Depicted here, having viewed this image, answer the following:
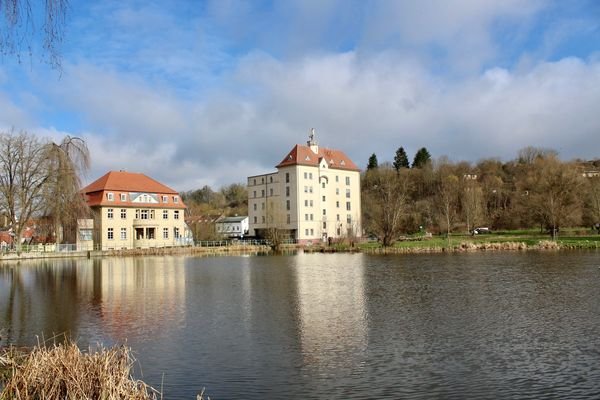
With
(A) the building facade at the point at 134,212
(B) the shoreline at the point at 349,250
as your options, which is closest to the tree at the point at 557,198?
(B) the shoreline at the point at 349,250

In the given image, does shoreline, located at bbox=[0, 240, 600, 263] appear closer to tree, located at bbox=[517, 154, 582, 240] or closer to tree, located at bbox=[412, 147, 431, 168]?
tree, located at bbox=[517, 154, 582, 240]

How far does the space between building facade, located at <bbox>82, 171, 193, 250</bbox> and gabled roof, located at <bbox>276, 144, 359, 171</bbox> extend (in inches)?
685

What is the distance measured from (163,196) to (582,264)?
5238 cm

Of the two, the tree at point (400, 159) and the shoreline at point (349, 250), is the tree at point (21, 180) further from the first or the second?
the tree at point (400, 159)

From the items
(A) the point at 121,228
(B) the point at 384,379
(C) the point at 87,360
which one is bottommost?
(B) the point at 384,379

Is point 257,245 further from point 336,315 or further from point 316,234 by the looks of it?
point 336,315

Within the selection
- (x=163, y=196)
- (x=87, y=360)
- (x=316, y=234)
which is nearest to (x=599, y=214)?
(x=316, y=234)

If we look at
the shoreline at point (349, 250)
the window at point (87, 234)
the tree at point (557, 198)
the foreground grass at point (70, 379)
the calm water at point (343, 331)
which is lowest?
the calm water at point (343, 331)

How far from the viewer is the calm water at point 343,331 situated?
401 inches

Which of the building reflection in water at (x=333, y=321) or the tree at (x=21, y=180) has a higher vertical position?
the tree at (x=21, y=180)

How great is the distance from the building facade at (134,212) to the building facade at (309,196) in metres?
12.8

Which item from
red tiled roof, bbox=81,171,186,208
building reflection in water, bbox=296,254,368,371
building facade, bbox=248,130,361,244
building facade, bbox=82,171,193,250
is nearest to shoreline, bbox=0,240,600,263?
building facade, bbox=82,171,193,250

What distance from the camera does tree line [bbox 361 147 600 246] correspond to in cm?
5938

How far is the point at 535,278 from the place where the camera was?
86.1 feet
